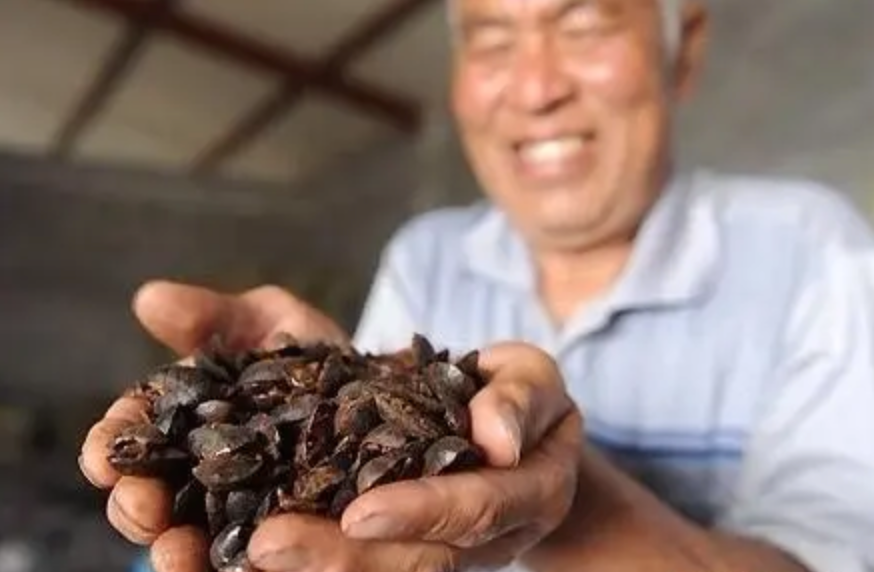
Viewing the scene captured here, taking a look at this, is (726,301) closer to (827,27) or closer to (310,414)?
(310,414)

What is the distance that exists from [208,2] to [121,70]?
22.4 inches

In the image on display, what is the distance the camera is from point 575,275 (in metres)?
1.35

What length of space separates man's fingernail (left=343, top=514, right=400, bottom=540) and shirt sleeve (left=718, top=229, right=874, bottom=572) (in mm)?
434

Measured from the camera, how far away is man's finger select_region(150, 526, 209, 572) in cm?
80

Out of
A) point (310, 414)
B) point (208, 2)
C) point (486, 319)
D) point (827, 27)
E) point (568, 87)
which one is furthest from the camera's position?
point (208, 2)

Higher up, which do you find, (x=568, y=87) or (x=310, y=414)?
(x=568, y=87)

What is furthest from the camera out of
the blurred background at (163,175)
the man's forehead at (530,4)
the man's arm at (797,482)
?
the blurred background at (163,175)

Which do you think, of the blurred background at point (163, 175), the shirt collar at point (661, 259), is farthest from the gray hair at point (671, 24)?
the blurred background at point (163, 175)

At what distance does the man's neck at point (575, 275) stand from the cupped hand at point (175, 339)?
0.81 feet

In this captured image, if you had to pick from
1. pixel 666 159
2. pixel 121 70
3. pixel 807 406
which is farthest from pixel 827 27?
pixel 121 70

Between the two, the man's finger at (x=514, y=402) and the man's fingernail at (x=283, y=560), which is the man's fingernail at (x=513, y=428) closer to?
the man's finger at (x=514, y=402)

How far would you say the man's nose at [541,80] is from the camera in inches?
50.0

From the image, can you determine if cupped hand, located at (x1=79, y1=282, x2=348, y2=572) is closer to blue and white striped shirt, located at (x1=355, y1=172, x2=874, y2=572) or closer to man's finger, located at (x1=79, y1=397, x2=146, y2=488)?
man's finger, located at (x1=79, y1=397, x2=146, y2=488)

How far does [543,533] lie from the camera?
889mm
